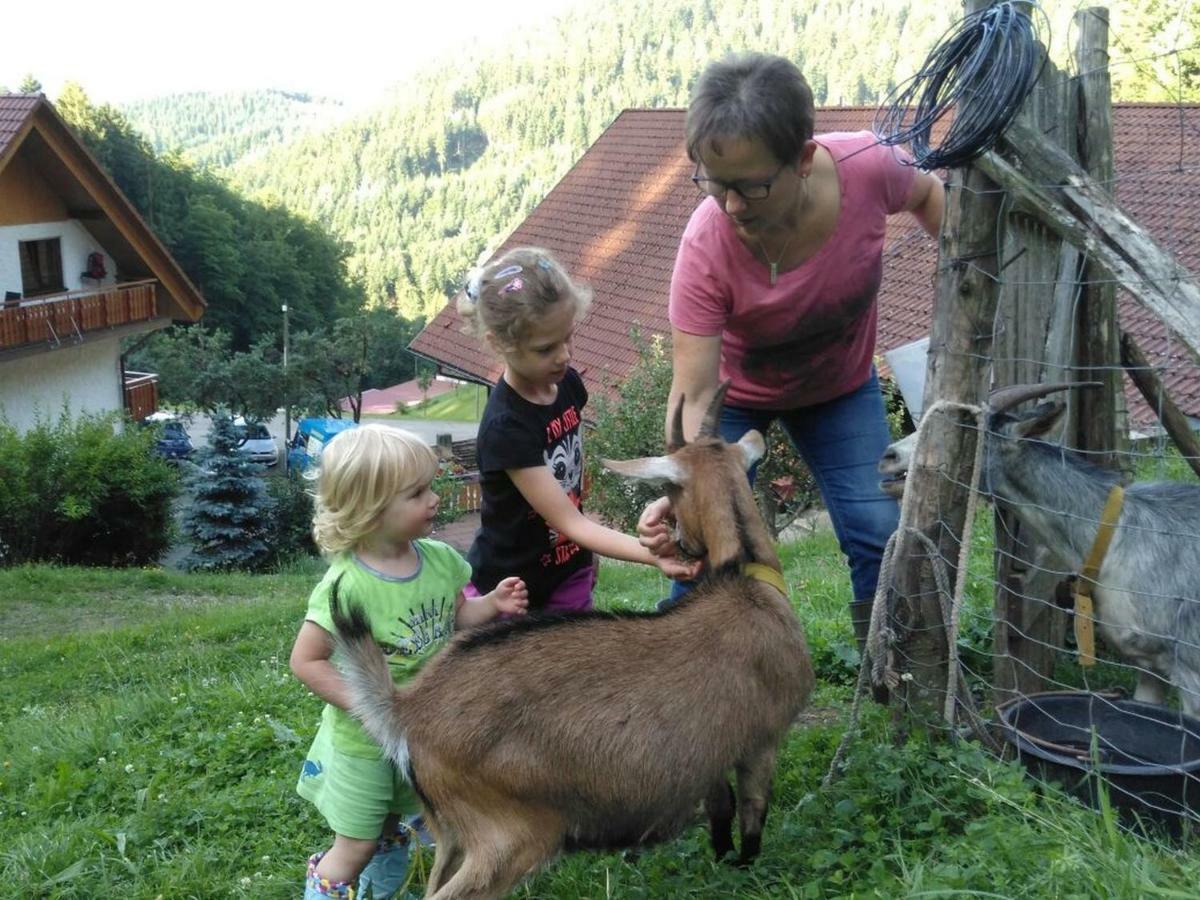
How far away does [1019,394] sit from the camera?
366 cm

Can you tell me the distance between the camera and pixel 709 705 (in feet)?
9.37

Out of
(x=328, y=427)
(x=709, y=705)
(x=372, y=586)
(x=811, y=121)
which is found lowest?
(x=328, y=427)

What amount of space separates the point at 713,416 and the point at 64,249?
73.0 feet

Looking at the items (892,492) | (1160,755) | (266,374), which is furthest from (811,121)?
(266,374)

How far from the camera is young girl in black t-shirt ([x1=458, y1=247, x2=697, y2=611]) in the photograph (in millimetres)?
3303

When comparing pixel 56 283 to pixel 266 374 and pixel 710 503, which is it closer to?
pixel 266 374

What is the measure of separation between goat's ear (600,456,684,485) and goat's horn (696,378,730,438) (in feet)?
0.57

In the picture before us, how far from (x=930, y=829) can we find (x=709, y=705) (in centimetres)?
72

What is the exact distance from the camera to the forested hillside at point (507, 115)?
3706 inches

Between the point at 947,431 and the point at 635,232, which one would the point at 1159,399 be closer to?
the point at 947,431

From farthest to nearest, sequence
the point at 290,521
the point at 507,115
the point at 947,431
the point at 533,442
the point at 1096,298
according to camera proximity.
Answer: the point at 507,115 < the point at 290,521 < the point at 1096,298 < the point at 947,431 < the point at 533,442

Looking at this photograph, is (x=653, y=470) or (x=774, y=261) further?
(x=774, y=261)

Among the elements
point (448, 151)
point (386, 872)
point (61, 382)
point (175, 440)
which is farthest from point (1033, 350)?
point (448, 151)

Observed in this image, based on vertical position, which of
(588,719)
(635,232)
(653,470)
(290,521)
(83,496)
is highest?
A: (635,232)
